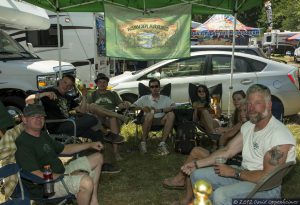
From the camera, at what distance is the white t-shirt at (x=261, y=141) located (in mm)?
2896

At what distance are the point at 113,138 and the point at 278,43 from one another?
3137cm

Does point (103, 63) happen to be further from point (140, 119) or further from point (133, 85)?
point (140, 119)

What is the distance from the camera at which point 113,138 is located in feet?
18.0

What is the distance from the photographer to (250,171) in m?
3.03

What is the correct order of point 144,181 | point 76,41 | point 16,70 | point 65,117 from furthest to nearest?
1. point 76,41
2. point 16,70
3. point 65,117
4. point 144,181

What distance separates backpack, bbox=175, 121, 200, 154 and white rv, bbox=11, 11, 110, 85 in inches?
230

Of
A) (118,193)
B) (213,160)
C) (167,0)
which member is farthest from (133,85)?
(213,160)

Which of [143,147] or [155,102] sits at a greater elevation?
[155,102]

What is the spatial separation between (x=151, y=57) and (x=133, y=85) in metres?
1.33


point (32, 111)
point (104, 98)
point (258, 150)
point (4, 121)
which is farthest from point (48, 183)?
point (104, 98)

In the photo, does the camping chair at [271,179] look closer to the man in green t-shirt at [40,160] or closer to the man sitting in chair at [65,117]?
the man in green t-shirt at [40,160]

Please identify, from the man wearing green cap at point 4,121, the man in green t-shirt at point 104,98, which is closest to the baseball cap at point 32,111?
the man wearing green cap at point 4,121

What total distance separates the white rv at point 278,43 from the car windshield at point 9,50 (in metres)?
Result: 27.7

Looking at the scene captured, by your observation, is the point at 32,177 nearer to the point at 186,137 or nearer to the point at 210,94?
the point at 186,137
